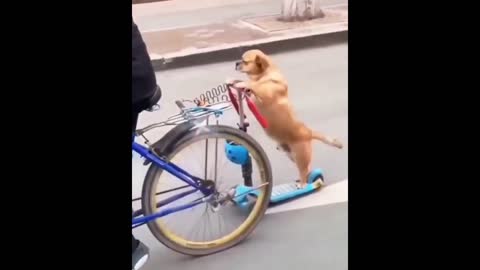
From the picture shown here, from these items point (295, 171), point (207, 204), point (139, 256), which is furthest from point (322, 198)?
point (139, 256)

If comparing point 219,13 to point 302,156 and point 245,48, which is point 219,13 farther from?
point 302,156

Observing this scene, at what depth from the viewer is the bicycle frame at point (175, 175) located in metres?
0.97

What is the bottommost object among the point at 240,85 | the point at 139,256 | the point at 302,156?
the point at 139,256

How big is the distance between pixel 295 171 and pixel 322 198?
6 centimetres

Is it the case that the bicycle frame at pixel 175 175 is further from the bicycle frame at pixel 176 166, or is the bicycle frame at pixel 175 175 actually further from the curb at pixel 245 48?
the curb at pixel 245 48

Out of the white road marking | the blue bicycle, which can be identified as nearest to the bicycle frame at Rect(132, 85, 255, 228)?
the blue bicycle

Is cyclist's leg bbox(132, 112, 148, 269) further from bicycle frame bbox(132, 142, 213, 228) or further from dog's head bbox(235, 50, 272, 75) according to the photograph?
dog's head bbox(235, 50, 272, 75)

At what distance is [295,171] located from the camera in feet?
3.35

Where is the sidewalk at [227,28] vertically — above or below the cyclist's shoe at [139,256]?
above

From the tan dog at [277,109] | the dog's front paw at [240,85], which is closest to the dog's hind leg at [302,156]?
the tan dog at [277,109]

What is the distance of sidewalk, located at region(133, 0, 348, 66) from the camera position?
0.97 metres
